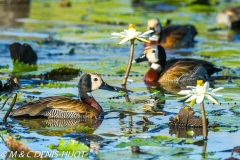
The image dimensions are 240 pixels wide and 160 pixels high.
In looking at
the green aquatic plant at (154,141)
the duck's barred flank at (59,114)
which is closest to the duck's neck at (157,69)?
the duck's barred flank at (59,114)

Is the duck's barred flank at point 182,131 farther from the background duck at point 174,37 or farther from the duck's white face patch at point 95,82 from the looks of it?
the background duck at point 174,37

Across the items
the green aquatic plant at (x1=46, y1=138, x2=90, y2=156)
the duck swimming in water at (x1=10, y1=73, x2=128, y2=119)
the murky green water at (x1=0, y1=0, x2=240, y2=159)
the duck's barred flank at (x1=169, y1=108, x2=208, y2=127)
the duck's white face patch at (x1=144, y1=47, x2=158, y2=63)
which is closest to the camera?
the green aquatic plant at (x1=46, y1=138, x2=90, y2=156)

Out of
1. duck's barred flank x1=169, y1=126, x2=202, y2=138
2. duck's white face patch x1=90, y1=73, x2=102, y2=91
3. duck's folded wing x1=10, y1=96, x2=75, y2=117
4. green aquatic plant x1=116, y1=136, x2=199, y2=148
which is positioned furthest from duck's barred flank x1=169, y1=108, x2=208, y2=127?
duck's folded wing x1=10, y1=96, x2=75, y2=117

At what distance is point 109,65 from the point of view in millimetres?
16969

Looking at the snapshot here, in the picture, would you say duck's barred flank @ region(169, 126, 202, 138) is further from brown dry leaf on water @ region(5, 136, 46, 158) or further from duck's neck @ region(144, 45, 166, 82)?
duck's neck @ region(144, 45, 166, 82)

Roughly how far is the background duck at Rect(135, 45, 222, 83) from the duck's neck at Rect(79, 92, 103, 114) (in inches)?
155

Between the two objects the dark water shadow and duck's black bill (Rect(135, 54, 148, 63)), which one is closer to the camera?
duck's black bill (Rect(135, 54, 148, 63))

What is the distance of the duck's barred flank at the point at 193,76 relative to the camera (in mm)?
15430

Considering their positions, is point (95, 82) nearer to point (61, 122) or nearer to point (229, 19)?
point (61, 122)

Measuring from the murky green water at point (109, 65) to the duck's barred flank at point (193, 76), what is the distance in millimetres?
476

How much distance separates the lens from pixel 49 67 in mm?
16641

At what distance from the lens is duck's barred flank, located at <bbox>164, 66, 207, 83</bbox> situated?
1543 centimetres

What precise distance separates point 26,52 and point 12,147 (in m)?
8.42

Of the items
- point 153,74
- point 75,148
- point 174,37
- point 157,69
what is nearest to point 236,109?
point 75,148
